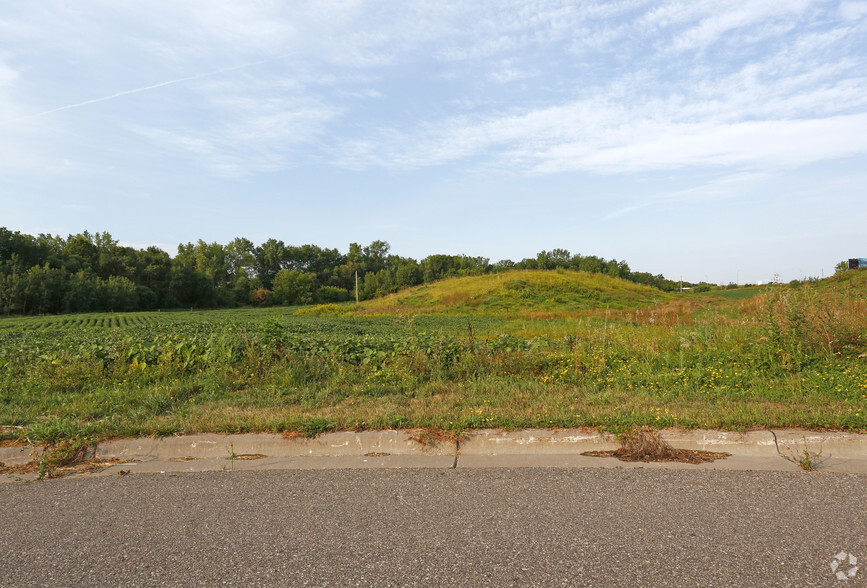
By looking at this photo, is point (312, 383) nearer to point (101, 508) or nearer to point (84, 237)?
point (101, 508)

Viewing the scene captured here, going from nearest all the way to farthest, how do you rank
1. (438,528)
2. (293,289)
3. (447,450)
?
(438,528), (447,450), (293,289)

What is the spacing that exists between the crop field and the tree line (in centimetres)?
5457

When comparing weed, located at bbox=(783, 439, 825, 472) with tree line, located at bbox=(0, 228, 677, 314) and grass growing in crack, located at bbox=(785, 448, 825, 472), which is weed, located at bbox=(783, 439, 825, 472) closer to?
grass growing in crack, located at bbox=(785, 448, 825, 472)

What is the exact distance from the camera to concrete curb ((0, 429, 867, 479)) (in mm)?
4250

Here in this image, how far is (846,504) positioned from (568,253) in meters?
81.9

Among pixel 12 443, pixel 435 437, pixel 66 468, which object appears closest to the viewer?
pixel 66 468

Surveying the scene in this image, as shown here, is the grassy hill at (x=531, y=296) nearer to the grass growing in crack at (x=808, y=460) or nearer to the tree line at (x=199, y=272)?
the tree line at (x=199, y=272)

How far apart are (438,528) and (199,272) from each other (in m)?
102

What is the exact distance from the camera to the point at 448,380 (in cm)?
689

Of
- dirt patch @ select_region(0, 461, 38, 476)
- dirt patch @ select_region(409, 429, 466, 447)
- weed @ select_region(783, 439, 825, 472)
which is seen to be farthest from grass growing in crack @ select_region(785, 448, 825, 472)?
dirt patch @ select_region(0, 461, 38, 476)

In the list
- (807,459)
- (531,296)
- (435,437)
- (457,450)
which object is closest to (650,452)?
(807,459)

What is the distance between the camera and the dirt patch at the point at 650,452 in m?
4.22

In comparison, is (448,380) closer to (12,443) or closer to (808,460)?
(808,460)

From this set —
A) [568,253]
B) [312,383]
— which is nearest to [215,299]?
[568,253]
